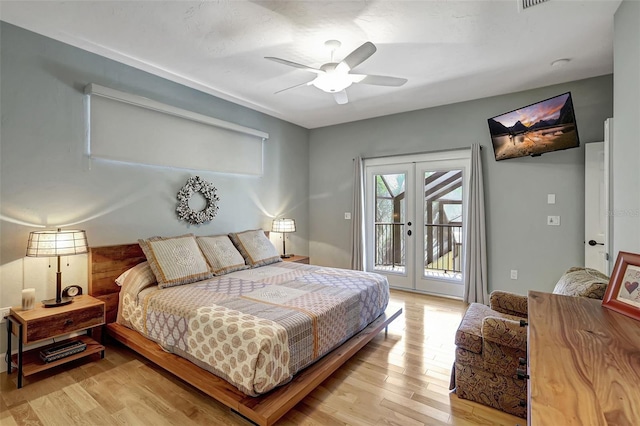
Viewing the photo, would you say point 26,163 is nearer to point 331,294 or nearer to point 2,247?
point 2,247

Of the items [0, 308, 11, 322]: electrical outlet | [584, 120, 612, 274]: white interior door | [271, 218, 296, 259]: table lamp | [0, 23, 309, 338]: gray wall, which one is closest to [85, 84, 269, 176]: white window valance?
[0, 23, 309, 338]: gray wall

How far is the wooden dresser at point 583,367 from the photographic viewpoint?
25.0 inches

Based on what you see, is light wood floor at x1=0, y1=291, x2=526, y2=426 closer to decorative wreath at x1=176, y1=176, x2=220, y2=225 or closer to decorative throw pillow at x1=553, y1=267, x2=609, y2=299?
decorative throw pillow at x1=553, y1=267, x2=609, y2=299

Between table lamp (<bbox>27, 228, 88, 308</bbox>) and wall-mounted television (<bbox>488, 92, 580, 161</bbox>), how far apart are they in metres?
4.54

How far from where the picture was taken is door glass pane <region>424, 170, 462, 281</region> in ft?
14.1

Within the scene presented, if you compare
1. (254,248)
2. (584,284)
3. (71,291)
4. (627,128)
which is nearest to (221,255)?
(254,248)

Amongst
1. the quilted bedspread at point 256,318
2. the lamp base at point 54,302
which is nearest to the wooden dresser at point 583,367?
the quilted bedspread at point 256,318

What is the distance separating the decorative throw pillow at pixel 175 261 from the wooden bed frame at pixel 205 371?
1.05 ft

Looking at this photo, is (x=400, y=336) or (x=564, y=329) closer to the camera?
(x=564, y=329)

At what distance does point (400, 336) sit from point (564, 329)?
2.15 m

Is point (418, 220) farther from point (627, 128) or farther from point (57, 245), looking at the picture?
point (57, 245)

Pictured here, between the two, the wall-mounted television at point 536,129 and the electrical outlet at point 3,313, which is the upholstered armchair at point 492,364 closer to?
the wall-mounted television at point 536,129

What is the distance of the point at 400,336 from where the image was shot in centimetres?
305

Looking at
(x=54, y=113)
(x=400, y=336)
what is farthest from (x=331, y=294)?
(x=54, y=113)
